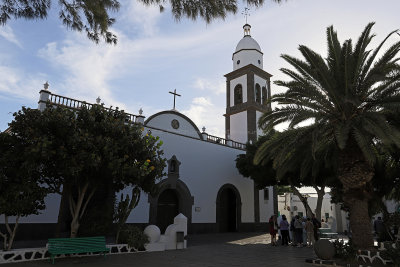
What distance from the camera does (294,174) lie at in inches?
749

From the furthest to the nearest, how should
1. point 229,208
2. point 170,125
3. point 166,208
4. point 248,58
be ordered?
point 248,58
point 229,208
point 170,125
point 166,208

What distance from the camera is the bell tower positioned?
2703 centimetres

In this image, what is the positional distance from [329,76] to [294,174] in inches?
Answer: 386

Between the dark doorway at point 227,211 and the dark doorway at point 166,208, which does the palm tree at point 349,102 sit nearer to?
the dark doorway at point 166,208

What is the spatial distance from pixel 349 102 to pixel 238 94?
19456 millimetres

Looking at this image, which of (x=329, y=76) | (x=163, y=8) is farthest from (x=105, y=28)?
(x=329, y=76)

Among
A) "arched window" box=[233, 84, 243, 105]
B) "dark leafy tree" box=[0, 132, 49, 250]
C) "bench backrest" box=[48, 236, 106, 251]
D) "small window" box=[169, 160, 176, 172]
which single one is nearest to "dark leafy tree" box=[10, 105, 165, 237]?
"dark leafy tree" box=[0, 132, 49, 250]

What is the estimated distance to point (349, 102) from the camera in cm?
990

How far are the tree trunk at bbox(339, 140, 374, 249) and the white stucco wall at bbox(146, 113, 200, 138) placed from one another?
37.9 feet

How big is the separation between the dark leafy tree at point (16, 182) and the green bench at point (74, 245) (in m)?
1.41

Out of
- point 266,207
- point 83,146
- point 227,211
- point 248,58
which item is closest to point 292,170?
point 83,146

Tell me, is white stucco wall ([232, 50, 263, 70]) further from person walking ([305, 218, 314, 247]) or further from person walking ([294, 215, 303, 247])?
person walking ([305, 218, 314, 247])

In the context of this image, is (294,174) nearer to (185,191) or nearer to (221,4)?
(185,191)

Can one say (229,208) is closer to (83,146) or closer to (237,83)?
(237,83)
